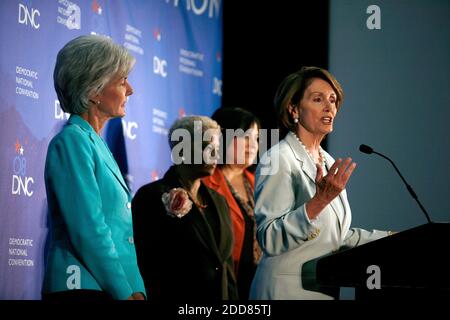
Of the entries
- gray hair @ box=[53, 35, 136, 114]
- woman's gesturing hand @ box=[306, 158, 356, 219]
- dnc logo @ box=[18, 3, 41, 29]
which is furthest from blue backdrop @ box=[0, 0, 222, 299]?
woman's gesturing hand @ box=[306, 158, 356, 219]

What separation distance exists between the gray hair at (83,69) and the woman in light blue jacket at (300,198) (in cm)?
76

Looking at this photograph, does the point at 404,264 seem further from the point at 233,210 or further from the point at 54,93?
the point at 233,210

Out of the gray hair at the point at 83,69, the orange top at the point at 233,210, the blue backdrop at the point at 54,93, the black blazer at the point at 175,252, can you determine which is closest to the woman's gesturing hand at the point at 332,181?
the gray hair at the point at 83,69

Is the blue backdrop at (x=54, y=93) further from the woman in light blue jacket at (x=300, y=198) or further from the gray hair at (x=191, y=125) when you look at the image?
the woman in light blue jacket at (x=300, y=198)

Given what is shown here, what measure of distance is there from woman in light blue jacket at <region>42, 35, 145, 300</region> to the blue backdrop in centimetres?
72

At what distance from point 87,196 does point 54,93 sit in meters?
1.40

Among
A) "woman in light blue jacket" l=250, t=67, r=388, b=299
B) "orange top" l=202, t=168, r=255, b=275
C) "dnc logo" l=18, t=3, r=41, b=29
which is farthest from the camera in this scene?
"orange top" l=202, t=168, r=255, b=275

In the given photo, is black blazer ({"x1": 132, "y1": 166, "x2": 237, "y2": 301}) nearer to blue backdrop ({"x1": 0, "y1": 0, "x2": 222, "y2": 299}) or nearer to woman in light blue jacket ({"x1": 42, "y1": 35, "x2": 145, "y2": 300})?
blue backdrop ({"x1": 0, "y1": 0, "x2": 222, "y2": 299})

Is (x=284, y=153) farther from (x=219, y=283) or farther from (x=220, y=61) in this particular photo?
(x=220, y=61)

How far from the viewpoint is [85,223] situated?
3.10 m

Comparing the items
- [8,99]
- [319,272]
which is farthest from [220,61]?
[319,272]

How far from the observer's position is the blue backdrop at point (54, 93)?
13.1ft

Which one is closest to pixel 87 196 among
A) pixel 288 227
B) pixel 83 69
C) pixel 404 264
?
pixel 83 69

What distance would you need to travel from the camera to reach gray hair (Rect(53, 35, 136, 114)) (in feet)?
10.9
